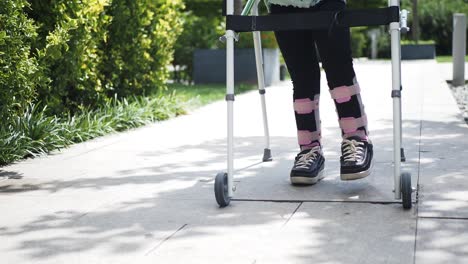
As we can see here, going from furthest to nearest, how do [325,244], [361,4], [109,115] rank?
[361,4], [109,115], [325,244]

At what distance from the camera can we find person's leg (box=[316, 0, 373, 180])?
13.4ft

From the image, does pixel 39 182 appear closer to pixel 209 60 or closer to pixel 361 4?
pixel 209 60

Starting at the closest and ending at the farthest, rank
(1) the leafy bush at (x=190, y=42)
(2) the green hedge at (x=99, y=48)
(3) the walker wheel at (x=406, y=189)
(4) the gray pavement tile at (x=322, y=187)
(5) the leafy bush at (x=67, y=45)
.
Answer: (3) the walker wheel at (x=406, y=189), (4) the gray pavement tile at (x=322, y=187), (5) the leafy bush at (x=67, y=45), (2) the green hedge at (x=99, y=48), (1) the leafy bush at (x=190, y=42)

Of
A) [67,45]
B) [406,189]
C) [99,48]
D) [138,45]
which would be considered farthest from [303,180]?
[138,45]

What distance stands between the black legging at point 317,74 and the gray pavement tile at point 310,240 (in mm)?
681

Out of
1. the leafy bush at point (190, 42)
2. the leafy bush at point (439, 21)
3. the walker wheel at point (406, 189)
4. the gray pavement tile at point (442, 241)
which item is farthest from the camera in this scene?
the leafy bush at point (439, 21)

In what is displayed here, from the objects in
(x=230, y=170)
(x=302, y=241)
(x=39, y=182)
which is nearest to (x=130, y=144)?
(x=39, y=182)

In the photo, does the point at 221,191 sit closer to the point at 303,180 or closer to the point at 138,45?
the point at 303,180

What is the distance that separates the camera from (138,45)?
8.27 m

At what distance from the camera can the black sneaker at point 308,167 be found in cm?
432

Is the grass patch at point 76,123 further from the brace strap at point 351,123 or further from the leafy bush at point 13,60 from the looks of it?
the brace strap at point 351,123

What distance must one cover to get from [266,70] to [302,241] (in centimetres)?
1021

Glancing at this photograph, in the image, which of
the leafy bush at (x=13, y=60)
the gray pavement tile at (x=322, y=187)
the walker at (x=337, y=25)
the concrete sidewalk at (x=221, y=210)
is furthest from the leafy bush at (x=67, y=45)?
the walker at (x=337, y=25)

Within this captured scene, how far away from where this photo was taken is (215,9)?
737 inches
